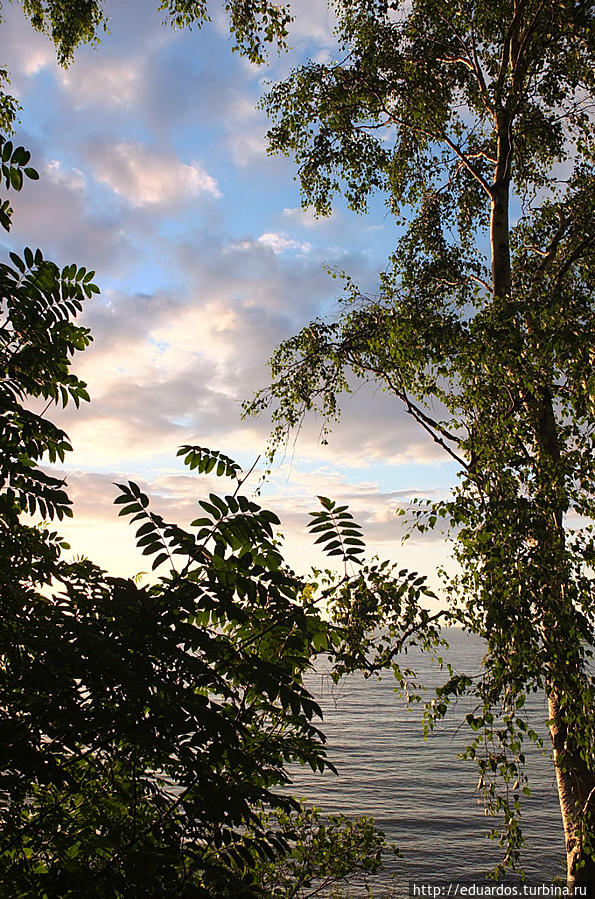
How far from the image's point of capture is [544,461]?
6.95 meters

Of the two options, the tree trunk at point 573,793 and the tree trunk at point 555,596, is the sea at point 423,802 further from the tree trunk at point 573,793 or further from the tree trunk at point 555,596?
the tree trunk at point 555,596

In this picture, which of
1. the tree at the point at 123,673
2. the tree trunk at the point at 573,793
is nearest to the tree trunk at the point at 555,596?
the tree trunk at the point at 573,793

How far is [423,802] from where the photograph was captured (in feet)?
94.3

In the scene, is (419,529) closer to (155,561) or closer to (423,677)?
(155,561)

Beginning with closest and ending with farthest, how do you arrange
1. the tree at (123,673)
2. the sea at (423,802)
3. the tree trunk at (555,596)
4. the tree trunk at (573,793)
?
the tree at (123,673) → the tree trunk at (555,596) → the tree trunk at (573,793) → the sea at (423,802)

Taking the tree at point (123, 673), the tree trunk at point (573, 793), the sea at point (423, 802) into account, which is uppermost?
the tree at point (123, 673)

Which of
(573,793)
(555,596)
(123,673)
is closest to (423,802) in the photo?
(573,793)

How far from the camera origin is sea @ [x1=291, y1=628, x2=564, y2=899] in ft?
68.8

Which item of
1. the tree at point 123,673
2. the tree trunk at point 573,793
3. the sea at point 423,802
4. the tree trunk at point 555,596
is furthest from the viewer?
the sea at point 423,802

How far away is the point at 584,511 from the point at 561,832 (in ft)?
80.1

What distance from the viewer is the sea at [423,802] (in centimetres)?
2097

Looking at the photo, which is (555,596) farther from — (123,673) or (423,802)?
(423,802)

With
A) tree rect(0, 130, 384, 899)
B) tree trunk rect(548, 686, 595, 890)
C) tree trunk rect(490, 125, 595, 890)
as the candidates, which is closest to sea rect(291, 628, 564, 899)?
tree trunk rect(548, 686, 595, 890)

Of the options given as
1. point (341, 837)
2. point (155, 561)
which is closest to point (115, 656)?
point (155, 561)
